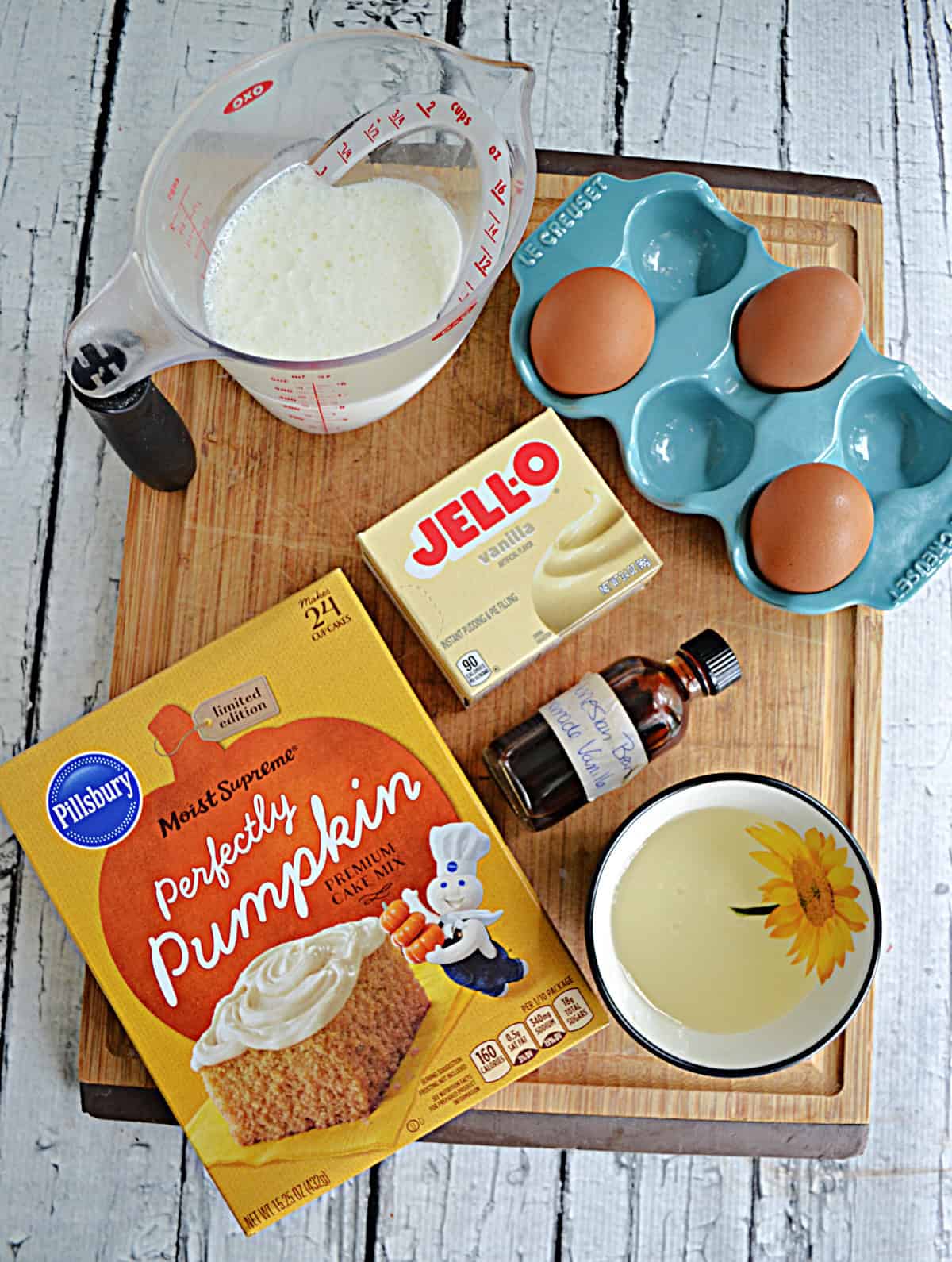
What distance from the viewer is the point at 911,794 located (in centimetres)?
108

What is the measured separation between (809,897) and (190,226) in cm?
67

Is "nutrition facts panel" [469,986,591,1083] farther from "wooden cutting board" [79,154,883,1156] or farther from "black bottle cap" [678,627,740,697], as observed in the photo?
"black bottle cap" [678,627,740,697]

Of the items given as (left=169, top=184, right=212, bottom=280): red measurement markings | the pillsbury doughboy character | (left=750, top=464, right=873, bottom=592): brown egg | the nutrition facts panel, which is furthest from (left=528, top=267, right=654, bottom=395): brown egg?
the nutrition facts panel

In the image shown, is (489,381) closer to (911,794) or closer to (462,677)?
(462,677)

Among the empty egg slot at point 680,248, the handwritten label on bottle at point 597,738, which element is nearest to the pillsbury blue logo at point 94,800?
the handwritten label on bottle at point 597,738

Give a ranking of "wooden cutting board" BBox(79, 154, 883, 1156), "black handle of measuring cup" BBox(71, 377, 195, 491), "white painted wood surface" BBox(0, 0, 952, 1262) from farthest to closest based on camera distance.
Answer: "white painted wood surface" BBox(0, 0, 952, 1262), "wooden cutting board" BBox(79, 154, 883, 1156), "black handle of measuring cup" BBox(71, 377, 195, 491)

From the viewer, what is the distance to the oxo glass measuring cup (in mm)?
709

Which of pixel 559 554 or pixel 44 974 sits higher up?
pixel 559 554

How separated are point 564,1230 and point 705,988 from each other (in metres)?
0.42

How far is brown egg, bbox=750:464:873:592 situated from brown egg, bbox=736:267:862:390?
8 centimetres

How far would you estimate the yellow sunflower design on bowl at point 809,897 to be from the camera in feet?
2.42

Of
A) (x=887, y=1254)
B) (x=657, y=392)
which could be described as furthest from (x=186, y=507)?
(x=887, y=1254)

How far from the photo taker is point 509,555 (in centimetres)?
77

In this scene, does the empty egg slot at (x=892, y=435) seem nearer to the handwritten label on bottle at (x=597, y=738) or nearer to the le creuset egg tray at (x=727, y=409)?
the le creuset egg tray at (x=727, y=409)
